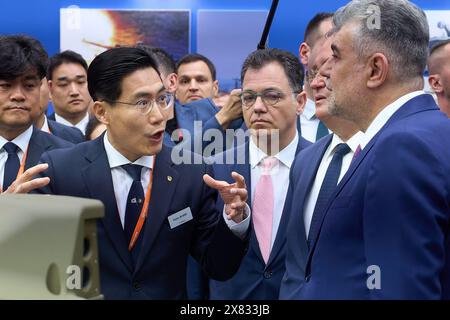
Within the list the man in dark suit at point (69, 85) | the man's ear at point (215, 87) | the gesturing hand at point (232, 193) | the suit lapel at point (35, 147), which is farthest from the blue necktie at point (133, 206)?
the man's ear at point (215, 87)

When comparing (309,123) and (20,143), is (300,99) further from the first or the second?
(20,143)

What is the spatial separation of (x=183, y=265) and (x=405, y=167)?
4.10 ft

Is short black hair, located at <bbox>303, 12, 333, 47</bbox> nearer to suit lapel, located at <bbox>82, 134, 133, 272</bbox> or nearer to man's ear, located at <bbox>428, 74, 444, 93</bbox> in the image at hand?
man's ear, located at <bbox>428, 74, 444, 93</bbox>

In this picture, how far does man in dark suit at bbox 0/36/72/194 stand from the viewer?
11.8 ft

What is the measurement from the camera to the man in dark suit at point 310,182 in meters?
2.83

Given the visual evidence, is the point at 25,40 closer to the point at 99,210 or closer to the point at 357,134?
the point at 357,134

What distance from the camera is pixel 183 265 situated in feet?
9.59

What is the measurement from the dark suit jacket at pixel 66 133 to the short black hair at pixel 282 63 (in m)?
1.11

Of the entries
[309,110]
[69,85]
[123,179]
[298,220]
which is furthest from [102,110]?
[69,85]

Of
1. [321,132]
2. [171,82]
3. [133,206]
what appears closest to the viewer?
[133,206]

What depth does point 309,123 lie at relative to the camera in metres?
4.43

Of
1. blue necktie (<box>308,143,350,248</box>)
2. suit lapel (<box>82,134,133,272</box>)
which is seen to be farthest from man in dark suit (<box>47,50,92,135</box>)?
blue necktie (<box>308,143,350,248</box>)

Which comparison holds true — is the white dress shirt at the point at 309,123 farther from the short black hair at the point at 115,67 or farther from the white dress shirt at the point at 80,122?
the white dress shirt at the point at 80,122

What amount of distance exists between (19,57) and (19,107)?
25 cm
